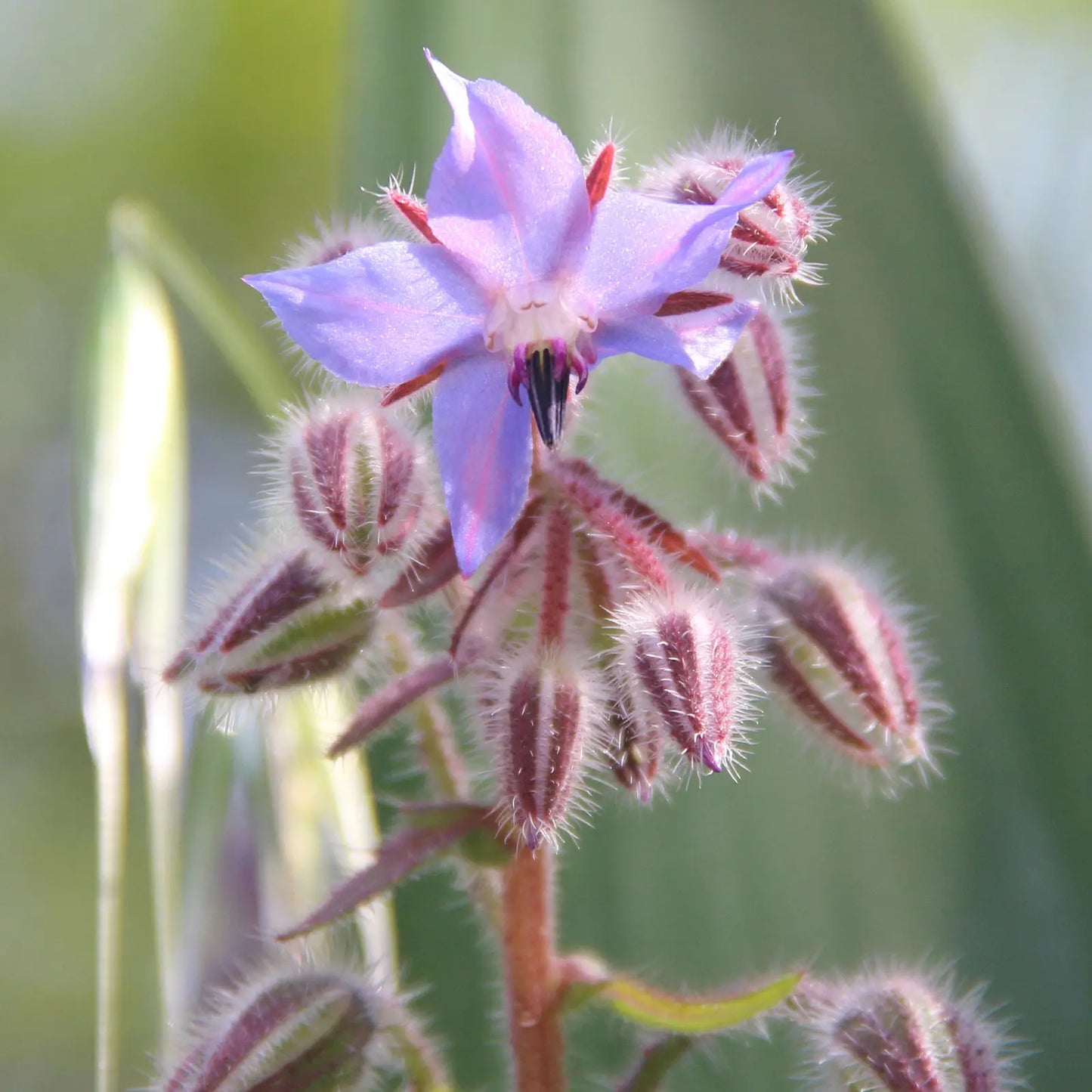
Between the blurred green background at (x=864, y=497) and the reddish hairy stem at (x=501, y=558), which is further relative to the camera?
the blurred green background at (x=864, y=497)

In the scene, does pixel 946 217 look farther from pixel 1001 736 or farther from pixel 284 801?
pixel 284 801

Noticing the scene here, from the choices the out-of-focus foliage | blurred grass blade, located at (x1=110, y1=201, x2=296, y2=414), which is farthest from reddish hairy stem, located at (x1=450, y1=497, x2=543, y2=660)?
the out-of-focus foliage

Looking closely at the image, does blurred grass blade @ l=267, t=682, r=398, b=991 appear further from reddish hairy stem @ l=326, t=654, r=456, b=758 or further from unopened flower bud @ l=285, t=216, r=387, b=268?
unopened flower bud @ l=285, t=216, r=387, b=268

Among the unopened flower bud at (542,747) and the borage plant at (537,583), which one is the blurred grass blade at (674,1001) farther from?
the unopened flower bud at (542,747)

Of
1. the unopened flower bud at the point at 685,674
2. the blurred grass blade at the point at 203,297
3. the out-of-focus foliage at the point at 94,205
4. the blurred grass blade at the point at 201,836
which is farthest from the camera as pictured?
the out-of-focus foliage at the point at 94,205

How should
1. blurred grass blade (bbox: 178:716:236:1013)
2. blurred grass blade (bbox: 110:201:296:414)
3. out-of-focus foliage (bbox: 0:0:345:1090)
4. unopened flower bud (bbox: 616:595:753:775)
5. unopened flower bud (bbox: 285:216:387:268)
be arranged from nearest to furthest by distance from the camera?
unopened flower bud (bbox: 616:595:753:775), unopened flower bud (bbox: 285:216:387:268), blurred grass blade (bbox: 178:716:236:1013), blurred grass blade (bbox: 110:201:296:414), out-of-focus foliage (bbox: 0:0:345:1090)

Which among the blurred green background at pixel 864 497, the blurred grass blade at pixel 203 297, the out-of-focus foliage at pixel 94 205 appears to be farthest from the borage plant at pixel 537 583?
the out-of-focus foliage at pixel 94 205

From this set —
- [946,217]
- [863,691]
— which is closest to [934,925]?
[863,691]
